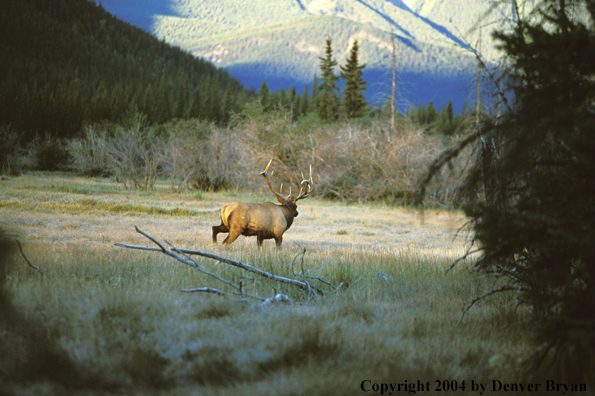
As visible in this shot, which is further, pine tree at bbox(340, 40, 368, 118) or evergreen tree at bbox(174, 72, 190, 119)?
evergreen tree at bbox(174, 72, 190, 119)

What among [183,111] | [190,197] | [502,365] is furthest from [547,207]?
[183,111]

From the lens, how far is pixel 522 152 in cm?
345

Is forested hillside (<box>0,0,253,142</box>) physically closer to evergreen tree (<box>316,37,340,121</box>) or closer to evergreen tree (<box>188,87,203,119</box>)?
evergreen tree (<box>188,87,203,119</box>)

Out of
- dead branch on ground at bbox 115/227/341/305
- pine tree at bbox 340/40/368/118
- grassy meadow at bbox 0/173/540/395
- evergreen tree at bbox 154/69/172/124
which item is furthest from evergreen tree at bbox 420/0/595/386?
evergreen tree at bbox 154/69/172/124

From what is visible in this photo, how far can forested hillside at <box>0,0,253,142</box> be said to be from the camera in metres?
41.2

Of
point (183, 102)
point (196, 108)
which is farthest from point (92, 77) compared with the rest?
point (196, 108)

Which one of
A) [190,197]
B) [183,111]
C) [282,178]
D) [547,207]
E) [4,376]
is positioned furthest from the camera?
[183,111]

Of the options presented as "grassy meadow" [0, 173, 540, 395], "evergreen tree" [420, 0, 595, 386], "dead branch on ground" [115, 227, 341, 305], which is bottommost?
"grassy meadow" [0, 173, 540, 395]

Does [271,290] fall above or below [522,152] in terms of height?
below

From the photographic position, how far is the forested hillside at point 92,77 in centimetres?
4116

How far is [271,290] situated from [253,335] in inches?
74.1

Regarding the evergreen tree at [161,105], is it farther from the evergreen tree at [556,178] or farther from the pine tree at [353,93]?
the evergreen tree at [556,178]

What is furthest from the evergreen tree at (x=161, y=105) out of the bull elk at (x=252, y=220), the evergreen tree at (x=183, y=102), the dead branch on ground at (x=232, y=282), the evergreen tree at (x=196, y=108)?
the dead branch on ground at (x=232, y=282)

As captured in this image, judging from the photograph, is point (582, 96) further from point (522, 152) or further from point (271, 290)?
point (271, 290)
